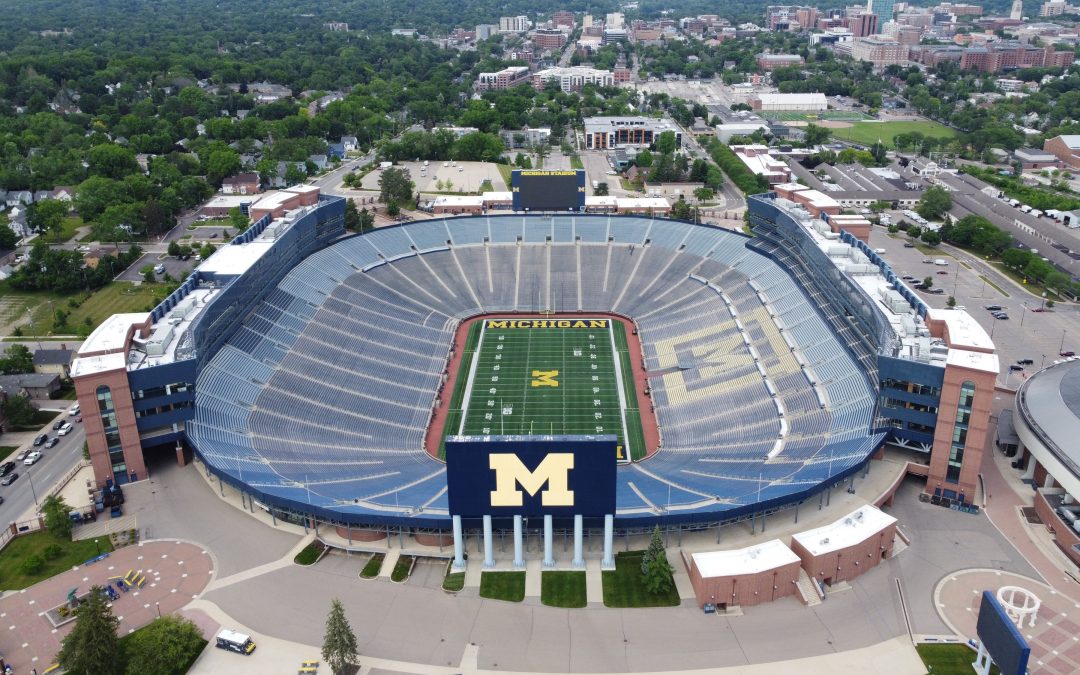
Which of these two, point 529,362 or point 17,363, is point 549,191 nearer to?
point 529,362

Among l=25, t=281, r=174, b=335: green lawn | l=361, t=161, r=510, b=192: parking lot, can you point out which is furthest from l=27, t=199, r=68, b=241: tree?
l=361, t=161, r=510, b=192: parking lot

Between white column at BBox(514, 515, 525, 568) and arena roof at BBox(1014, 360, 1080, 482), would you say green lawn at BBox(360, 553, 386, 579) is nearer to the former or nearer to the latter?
white column at BBox(514, 515, 525, 568)

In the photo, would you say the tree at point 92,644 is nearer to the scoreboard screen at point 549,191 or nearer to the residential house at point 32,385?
the residential house at point 32,385

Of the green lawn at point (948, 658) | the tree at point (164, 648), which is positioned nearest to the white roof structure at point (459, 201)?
the tree at point (164, 648)

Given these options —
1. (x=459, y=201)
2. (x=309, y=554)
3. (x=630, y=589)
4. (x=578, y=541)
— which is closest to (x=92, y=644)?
(x=309, y=554)

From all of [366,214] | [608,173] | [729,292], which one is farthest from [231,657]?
[608,173]

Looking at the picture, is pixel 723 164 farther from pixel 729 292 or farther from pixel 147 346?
pixel 147 346
